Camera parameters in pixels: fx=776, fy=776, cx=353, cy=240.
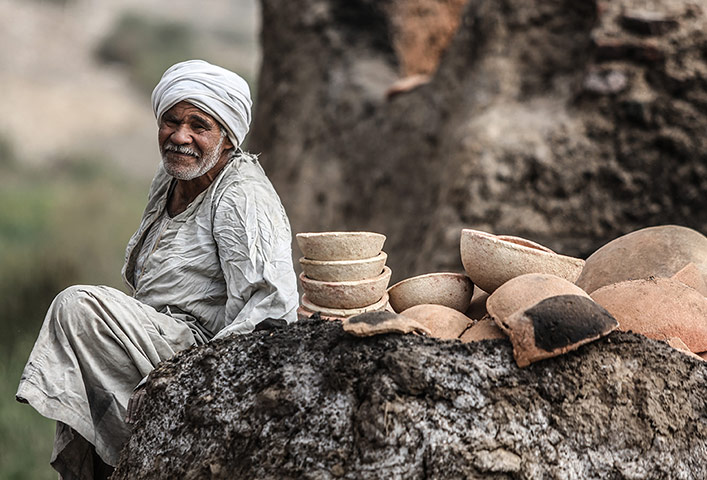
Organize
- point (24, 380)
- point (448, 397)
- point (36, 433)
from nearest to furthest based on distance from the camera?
point (448, 397)
point (24, 380)
point (36, 433)

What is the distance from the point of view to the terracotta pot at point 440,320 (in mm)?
2617

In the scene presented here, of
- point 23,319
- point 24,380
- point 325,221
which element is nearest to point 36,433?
point 23,319

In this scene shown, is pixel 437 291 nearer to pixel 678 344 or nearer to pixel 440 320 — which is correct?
pixel 440 320

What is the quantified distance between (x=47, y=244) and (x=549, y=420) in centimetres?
1248

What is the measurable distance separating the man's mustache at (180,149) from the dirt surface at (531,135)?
292 cm

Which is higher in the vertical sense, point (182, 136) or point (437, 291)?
point (182, 136)

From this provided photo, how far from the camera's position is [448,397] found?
2111mm

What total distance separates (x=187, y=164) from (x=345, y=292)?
74cm

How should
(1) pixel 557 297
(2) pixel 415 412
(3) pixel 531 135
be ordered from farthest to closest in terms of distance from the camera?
(3) pixel 531 135 → (1) pixel 557 297 → (2) pixel 415 412

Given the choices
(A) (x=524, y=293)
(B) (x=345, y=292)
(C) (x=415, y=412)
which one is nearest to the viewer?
(C) (x=415, y=412)

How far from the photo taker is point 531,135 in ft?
18.1

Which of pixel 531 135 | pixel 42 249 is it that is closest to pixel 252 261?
pixel 531 135

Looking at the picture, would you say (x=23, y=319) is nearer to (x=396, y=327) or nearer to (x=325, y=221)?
(x=325, y=221)

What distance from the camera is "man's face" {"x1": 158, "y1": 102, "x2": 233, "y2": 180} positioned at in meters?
2.80
